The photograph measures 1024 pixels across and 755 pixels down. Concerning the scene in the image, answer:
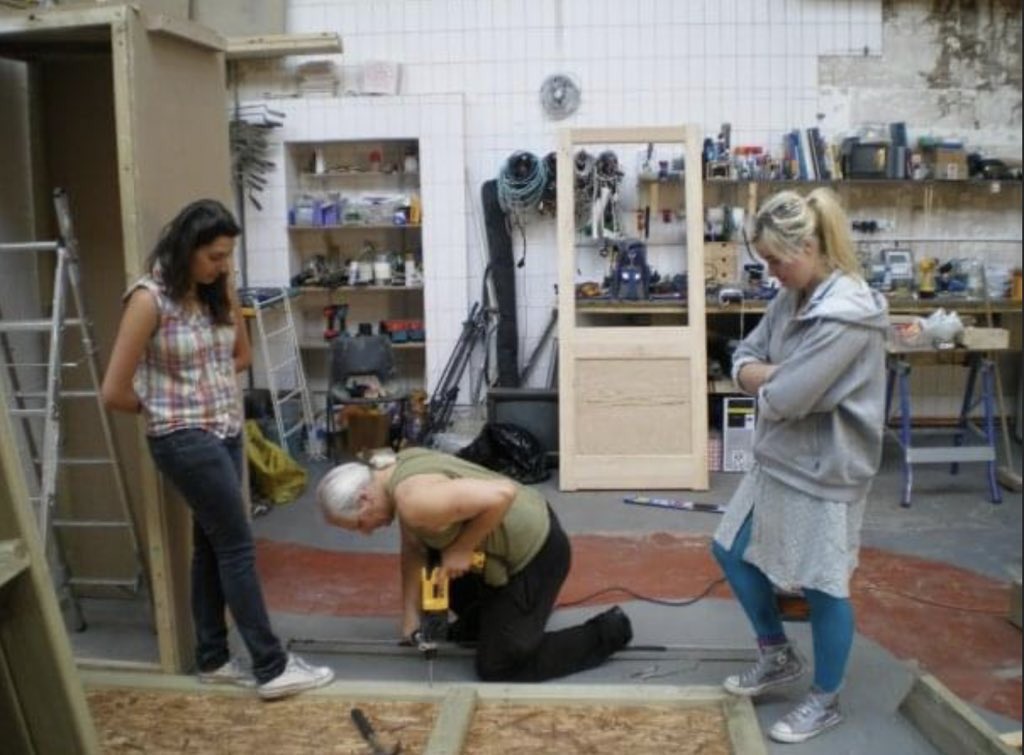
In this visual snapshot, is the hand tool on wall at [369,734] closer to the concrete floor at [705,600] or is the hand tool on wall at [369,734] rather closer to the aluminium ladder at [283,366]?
the concrete floor at [705,600]

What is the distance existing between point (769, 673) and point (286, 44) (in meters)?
5.06

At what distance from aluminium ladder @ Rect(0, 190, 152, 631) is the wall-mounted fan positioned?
3.95 metres

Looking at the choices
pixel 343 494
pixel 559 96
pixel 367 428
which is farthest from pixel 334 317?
pixel 343 494

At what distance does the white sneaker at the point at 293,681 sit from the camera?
3.27 meters

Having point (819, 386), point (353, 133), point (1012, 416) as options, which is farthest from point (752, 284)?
point (819, 386)

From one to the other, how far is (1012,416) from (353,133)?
189 inches

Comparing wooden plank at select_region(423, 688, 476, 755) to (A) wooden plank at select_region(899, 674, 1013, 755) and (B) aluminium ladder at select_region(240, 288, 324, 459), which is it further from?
(B) aluminium ladder at select_region(240, 288, 324, 459)

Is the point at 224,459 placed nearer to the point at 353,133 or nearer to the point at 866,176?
the point at 353,133

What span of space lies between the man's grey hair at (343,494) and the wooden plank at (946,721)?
173 centimetres

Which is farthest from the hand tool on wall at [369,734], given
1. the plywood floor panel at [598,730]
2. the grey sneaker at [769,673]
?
the grey sneaker at [769,673]

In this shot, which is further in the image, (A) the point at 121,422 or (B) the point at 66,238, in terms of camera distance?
(A) the point at 121,422

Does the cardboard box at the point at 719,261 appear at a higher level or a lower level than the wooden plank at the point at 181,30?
lower

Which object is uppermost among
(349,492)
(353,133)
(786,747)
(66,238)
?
(353,133)

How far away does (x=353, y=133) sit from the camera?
705 centimetres
